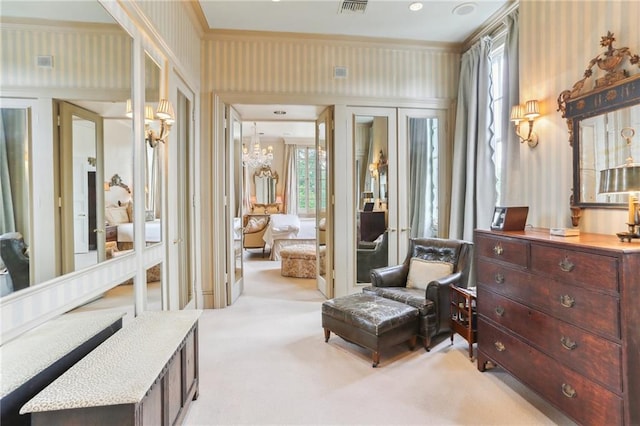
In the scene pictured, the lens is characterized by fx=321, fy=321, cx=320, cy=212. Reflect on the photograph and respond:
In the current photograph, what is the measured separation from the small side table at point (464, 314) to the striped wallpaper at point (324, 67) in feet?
8.95

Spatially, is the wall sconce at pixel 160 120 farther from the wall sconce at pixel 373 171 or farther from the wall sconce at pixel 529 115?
the wall sconce at pixel 529 115

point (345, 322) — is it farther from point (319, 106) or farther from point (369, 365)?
point (319, 106)

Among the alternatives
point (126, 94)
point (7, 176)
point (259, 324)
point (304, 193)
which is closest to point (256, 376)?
point (259, 324)

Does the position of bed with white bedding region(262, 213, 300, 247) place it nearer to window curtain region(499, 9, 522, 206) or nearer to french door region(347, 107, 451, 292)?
french door region(347, 107, 451, 292)

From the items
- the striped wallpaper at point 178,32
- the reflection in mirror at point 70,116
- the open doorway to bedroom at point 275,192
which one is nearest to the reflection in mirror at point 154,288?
the reflection in mirror at point 70,116

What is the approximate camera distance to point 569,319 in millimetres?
1754

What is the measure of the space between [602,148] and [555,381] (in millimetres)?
1549

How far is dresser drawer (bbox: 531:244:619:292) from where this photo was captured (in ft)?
5.05

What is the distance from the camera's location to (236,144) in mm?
4660

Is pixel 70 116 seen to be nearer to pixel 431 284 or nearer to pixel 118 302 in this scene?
pixel 118 302

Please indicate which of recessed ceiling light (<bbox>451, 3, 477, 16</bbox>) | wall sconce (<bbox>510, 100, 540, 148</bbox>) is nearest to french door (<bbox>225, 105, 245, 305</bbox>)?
recessed ceiling light (<bbox>451, 3, 477, 16</bbox>)

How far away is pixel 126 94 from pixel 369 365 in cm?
270

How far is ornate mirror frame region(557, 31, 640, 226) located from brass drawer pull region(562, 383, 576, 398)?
1.14 m

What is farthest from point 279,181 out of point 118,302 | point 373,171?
point 118,302
